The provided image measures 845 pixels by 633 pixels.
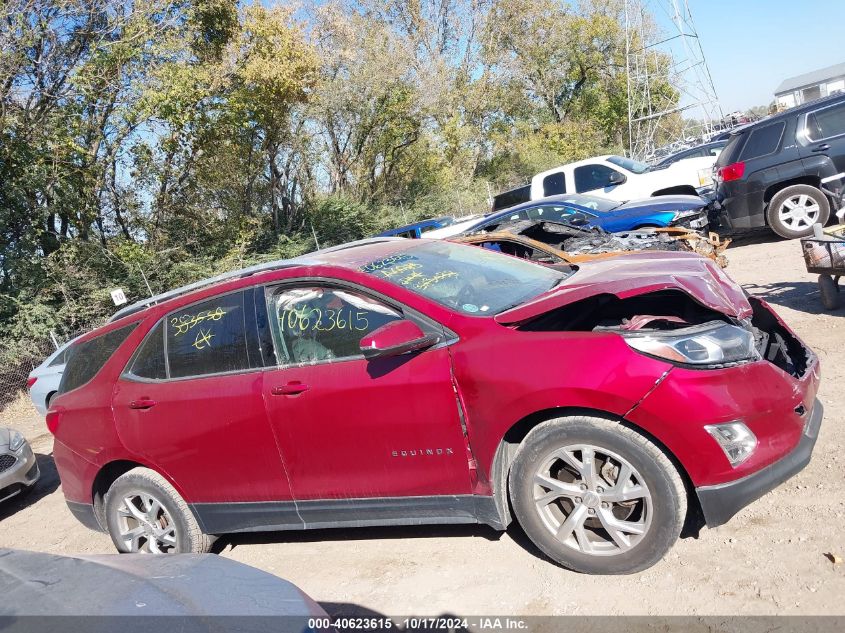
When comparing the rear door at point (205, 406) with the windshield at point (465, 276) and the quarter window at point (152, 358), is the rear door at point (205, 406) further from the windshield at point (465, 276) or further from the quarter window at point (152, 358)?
the windshield at point (465, 276)

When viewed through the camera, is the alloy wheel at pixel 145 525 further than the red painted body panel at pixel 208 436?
Yes

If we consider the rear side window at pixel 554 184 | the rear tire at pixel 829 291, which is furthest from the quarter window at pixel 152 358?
the rear side window at pixel 554 184

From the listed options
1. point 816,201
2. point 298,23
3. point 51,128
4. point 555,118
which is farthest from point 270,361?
point 555,118

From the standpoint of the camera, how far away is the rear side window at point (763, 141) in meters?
10.3

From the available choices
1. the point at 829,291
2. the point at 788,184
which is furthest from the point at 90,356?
the point at 788,184

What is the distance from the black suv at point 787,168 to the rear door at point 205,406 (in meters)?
9.07

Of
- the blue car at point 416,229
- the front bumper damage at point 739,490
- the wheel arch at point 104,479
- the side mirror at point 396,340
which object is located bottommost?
the front bumper damage at point 739,490

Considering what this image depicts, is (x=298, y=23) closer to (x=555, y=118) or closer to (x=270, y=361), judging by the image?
(x=270, y=361)

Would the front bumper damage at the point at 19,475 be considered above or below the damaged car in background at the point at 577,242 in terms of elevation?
below

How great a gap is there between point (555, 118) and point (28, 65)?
3573 cm

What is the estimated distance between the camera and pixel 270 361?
3861mm

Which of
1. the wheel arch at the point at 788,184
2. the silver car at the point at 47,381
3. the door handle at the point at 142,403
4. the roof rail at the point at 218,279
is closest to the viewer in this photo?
the roof rail at the point at 218,279

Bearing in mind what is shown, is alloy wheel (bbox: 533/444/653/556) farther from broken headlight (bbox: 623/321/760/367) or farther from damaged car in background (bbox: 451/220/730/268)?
damaged car in background (bbox: 451/220/730/268)

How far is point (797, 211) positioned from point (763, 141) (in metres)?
1.18
